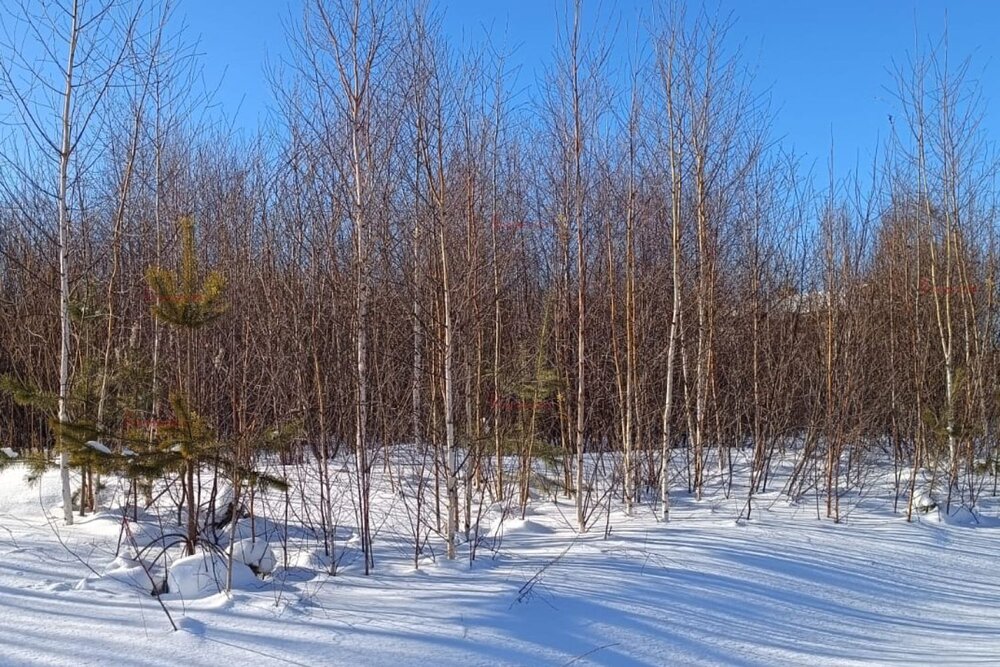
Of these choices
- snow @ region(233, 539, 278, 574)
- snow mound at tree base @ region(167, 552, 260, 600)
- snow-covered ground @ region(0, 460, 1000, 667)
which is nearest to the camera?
snow-covered ground @ region(0, 460, 1000, 667)

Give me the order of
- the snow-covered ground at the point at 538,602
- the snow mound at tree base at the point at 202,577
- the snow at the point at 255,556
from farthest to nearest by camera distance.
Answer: the snow at the point at 255,556
the snow mound at tree base at the point at 202,577
the snow-covered ground at the point at 538,602

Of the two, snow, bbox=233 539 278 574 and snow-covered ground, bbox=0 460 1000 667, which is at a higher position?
snow, bbox=233 539 278 574

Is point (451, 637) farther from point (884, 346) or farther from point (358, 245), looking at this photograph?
point (884, 346)

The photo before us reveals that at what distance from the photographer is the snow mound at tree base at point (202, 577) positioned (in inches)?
176

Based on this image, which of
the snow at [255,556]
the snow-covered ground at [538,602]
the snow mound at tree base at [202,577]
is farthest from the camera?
the snow at [255,556]

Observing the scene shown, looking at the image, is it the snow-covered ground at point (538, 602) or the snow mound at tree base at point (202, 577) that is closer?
the snow-covered ground at point (538, 602)

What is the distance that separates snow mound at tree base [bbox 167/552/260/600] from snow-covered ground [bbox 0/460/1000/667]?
34 mm

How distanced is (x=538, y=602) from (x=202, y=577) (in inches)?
74.7

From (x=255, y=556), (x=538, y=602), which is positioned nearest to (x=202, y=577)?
(x=255, y=556)

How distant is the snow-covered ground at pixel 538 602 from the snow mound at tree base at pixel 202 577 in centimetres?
3

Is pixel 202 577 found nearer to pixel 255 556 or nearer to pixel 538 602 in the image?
pixel 255 556

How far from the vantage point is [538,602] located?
448 centimetres

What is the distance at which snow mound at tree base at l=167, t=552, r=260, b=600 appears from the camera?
4465mm

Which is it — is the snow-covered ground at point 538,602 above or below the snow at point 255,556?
below
